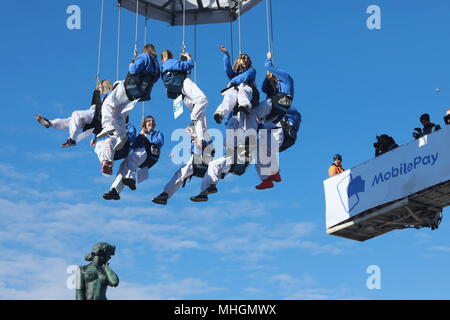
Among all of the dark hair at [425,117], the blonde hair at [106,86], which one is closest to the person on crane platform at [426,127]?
the dark hair at [425,117]

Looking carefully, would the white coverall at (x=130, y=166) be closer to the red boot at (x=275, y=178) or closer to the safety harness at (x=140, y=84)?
the safety harness at (x=140, y=84)

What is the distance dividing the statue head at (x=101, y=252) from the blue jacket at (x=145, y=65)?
4.68 metres

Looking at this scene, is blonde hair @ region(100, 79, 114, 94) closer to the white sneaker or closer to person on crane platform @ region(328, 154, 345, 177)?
the white sneaker

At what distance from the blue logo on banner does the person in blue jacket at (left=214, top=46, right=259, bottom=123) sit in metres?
5.65

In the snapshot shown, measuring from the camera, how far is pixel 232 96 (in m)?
24.1

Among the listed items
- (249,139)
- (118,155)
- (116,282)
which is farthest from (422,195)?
(116,282)

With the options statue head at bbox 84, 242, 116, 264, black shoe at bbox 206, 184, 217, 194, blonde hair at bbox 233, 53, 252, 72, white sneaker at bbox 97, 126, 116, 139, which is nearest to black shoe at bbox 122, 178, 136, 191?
white sneaker at bbox 97, 126, 116, 139

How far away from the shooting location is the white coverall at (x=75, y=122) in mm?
24531

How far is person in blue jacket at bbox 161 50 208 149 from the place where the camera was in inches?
945

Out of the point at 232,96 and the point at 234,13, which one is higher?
the point at 234,13
